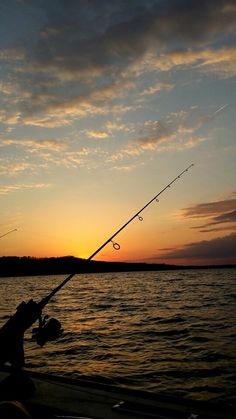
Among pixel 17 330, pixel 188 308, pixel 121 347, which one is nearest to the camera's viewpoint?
pixel 17 330

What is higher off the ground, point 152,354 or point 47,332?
point 47,332

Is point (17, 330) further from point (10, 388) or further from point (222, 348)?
point (222, 348)

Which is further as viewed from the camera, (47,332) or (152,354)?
(152,354)

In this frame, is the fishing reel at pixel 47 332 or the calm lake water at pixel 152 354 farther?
the calm lake water at pixel 152 354

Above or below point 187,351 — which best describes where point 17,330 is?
above

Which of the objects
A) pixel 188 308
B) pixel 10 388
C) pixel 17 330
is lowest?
pixel 188 308

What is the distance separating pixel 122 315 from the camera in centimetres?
2670

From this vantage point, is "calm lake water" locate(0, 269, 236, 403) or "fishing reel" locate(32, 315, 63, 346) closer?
"fishing reel" locate(32, 315, 63, 346)

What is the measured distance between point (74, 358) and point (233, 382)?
6.01 meters

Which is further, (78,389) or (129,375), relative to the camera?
(129,375)

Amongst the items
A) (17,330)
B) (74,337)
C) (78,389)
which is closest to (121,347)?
(74,337)

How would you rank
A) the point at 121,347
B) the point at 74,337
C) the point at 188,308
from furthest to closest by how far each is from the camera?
the point at 188,308 < the point at 74,337 < the point at 121,347

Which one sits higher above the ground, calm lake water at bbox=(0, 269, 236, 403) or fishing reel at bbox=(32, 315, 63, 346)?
fishing reel at bbox=(32, 315, 63, 346)

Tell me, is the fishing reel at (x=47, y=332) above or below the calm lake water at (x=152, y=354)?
above
